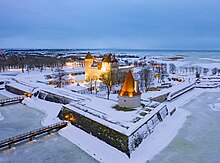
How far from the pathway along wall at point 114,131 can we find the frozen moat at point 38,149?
227cm

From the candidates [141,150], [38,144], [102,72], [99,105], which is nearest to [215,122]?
[141,150]

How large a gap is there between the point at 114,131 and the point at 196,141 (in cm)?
701

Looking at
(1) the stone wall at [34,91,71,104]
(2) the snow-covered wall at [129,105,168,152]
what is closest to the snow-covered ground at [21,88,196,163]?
(2) the snow-covered wall at [129,105,168,152]

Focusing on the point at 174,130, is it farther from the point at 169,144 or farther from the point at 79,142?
the point at 79,142

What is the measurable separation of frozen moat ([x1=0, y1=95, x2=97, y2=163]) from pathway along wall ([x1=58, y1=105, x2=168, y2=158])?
7.44ft

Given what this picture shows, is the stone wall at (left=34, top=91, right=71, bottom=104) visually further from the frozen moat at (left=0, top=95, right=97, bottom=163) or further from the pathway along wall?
the frozen moat at (left=0, top=95, right=97, bottom=163)

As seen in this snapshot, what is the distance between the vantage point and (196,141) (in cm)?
1634

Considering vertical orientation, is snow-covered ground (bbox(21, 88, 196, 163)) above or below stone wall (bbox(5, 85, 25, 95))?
below

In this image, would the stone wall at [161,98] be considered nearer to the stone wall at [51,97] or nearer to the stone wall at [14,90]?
the stone wall at [51,97]

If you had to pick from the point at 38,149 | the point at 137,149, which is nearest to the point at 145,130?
the point at 137,149

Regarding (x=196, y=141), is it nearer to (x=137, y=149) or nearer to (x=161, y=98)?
(x=137, y=149)

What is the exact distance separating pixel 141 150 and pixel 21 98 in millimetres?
21480

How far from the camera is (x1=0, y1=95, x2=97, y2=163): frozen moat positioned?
13906 millimetres

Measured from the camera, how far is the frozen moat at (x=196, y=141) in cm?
1390
